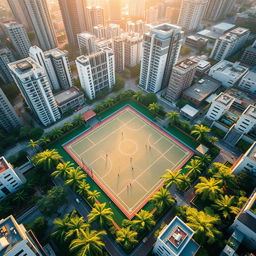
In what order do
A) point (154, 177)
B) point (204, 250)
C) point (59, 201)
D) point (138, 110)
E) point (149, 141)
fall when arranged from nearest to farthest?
point (204, 250) → point (59, 201) → point (154, 177) → point (149, 141) → point (138, 110)

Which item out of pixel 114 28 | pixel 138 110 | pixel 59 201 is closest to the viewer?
pixel 59 201

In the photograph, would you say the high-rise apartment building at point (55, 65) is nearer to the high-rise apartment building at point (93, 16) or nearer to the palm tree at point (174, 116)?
the high-rise apartment building at point (93, 16)

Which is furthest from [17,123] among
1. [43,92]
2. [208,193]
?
[208,193]

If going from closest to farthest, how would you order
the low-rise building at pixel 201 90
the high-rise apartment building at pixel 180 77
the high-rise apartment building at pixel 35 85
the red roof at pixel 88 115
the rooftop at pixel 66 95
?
the high-rise apartment building at pixel 35 85, the high-rise apartment building at pixel 180 77, the red roof at pixel 88 115, the rooftop at pixel 66 95, the low-rise building at pixel 201 90

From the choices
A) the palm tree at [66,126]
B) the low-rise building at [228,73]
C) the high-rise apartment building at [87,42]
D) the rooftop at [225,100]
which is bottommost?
the palm tree at [66,126]

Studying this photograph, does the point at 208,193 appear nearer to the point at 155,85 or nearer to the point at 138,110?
the point at 138,110

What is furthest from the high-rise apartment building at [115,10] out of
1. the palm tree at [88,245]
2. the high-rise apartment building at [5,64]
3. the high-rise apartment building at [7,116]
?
the palm tree at [88,245]

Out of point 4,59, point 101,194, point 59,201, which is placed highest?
point 4,59

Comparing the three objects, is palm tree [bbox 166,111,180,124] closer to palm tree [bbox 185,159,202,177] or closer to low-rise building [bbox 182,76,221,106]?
low-rise building [bbox 182,76,221,106]
